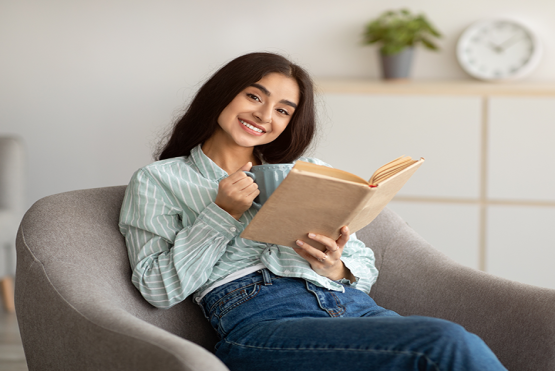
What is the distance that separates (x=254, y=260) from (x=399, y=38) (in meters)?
1.78

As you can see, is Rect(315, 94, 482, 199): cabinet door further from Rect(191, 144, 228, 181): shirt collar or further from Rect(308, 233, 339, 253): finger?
Rect(308, 233, 339, 253): finger

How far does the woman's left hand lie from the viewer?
1206 millimetres

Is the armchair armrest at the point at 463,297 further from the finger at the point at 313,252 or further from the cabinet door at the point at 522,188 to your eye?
the cabinet door at the point at 522,188

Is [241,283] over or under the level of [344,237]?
under

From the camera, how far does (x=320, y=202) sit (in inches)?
42.1

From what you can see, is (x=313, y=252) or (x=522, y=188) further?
(x=522, y=188)

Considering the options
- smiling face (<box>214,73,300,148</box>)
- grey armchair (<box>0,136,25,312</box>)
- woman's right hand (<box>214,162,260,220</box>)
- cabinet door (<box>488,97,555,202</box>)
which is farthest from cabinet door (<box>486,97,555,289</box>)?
grey armchair (<box>0,136,25,312</box>)

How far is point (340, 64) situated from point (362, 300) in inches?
76.0

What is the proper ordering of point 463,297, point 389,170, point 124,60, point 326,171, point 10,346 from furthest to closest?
point 124,60, point 10,346, point 463,297, point 389,170, point 326,171

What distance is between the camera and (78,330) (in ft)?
3.43

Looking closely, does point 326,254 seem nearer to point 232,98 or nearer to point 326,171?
point 326,171

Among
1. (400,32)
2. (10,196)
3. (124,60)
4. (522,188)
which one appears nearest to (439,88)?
(400,32)

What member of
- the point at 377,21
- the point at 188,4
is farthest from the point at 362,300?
the point at 188,4

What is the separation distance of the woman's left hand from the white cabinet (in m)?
1.44
